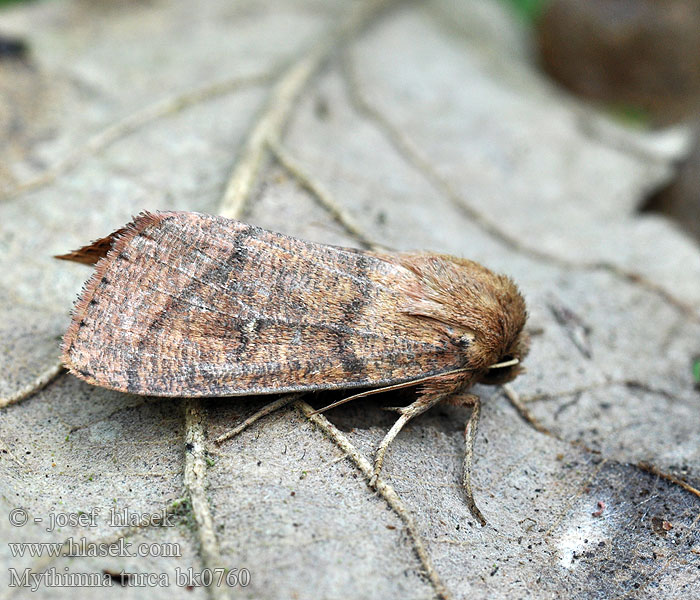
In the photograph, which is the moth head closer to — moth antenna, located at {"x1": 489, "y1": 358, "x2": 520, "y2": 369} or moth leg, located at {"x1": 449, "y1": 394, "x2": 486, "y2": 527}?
moth antenna, located at {"x1": 489, "y1": 358, "x2": 520, "y2": 369}

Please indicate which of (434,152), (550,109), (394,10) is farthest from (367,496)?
(394,10)

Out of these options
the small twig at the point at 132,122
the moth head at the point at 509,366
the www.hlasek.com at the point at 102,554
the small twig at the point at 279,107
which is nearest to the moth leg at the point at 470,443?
the moth head at the point at 509,366

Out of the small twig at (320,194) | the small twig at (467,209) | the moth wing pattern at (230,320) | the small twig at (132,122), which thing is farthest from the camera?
the small twig at (467,209)

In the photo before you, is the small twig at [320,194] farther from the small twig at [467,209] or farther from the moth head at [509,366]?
the small twig at [467,209]

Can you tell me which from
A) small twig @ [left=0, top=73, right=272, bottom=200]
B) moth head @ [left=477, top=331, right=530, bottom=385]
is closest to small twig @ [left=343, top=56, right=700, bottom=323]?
small twig @ [left=0, top=73, right=272, bottom=200]

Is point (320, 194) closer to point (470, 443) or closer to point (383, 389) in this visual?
point (383, 389)

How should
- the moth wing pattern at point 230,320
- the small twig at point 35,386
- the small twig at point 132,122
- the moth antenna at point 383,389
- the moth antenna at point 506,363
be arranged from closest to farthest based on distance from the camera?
the moth wing pattern at point 230,320
the moth antenna at point 383,389
the small twig at point 35,386
the moth antenna at point 506,363
the small twig at point 132,122

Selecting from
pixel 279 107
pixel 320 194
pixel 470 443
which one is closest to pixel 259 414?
pixel 470 443
